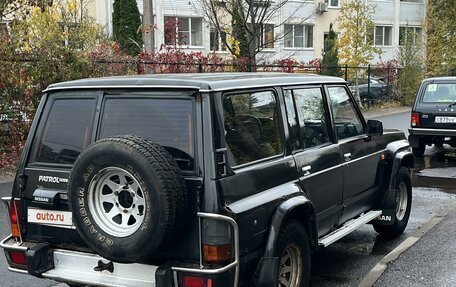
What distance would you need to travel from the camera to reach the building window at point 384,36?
4438cm

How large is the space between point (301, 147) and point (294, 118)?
25 cm

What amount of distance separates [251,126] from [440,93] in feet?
30.0

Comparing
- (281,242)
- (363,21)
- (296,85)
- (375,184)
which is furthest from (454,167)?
(363,21)

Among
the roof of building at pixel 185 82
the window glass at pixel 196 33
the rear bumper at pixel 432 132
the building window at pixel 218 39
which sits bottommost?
the rear bumper at pixel 432 132

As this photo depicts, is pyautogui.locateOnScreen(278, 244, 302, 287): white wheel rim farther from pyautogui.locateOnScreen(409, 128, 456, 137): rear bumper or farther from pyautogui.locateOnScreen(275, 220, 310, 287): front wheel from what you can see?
pyautogui.locateOnScreen(409, 128, 456, 137): rear bumper

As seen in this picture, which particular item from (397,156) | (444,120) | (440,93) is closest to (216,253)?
(397,156)

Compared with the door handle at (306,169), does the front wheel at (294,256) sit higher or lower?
lower

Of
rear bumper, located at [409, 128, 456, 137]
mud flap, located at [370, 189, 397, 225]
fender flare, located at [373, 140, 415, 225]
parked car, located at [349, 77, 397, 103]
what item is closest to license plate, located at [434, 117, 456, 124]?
rear bumper, located at [409, 128, 456, 137]

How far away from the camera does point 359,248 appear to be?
5988mm

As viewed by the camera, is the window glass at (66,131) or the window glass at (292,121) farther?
the window glass at (292,121)

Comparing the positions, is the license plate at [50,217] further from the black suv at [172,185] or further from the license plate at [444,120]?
the license plate at [444,120]

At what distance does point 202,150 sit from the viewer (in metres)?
3.46

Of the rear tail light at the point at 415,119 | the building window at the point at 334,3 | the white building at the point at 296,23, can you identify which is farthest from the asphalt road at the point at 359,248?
the building window at the point at 334,3

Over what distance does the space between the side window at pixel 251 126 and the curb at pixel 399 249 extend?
1649mm
